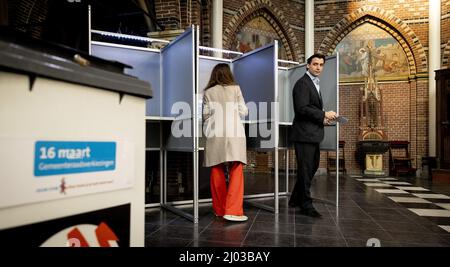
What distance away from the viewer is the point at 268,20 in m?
9.37

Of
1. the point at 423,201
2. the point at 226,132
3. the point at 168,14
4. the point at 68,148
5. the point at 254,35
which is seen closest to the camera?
the point at 68,148

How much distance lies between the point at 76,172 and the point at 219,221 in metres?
2.23

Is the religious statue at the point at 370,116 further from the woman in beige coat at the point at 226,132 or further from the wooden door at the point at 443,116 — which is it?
the woman in beige coat at the point at 226,132

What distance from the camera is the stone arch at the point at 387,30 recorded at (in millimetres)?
8844

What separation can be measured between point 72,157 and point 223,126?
2.04 m

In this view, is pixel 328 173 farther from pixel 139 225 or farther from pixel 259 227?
pixel 139 225

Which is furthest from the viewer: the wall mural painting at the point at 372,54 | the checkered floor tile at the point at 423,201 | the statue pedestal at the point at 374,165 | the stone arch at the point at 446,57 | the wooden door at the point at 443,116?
the wall mural painting at the point at 372,54

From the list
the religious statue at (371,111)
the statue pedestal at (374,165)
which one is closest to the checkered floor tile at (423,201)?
the statue pedestal at (374,165)

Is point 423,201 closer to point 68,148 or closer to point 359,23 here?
point 68,148

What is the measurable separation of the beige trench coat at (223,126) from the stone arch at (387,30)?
7256 mm

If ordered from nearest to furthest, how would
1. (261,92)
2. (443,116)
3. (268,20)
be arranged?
(261,92) < (443,116) < (268,20)

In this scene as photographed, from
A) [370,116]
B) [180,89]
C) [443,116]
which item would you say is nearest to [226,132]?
[180,89]

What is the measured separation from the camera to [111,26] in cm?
800

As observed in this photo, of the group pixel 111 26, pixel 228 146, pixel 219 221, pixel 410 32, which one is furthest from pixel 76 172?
pixel 410 32
